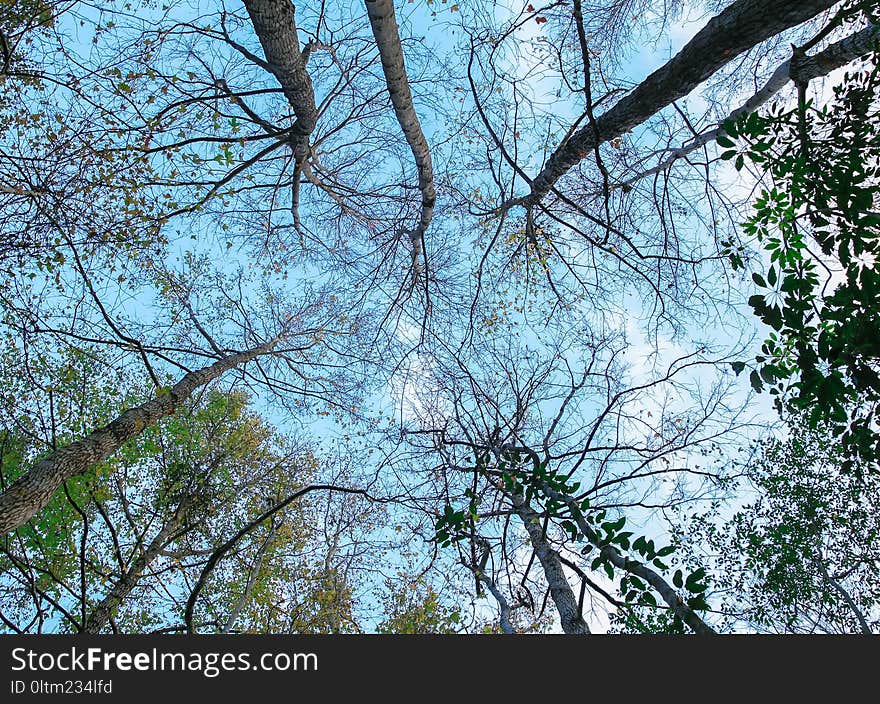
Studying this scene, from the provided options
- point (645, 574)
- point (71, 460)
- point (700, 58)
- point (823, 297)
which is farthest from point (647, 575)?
point (71, 460)

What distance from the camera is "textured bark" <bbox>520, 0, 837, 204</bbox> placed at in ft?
11.7

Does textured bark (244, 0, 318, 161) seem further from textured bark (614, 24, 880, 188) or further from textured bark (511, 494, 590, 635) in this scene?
textured bark (511, 494, 590, 635)

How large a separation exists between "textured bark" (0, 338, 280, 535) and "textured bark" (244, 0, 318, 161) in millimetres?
4124

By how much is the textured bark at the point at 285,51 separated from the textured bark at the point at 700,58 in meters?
2.54

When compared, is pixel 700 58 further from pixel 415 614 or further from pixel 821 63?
pixel 415 614

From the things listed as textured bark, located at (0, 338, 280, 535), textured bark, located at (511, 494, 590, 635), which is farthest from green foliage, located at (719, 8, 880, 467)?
textured bark, located at (0, 338, 280, 535)

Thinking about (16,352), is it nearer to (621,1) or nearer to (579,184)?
(579,184)

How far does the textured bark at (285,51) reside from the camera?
3764 millimetres

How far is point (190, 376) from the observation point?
765 centimetres

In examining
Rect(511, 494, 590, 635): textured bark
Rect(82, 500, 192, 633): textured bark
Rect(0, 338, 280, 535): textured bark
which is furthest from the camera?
Rect(82, 500, 192, 633): textured bark

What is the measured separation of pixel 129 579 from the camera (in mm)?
6770

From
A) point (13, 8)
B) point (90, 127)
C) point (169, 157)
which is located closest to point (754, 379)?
point (169, 157)

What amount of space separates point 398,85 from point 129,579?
23.2 ft

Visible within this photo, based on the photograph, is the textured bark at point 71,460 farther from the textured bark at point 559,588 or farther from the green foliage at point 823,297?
the green foliage at point 823,297
